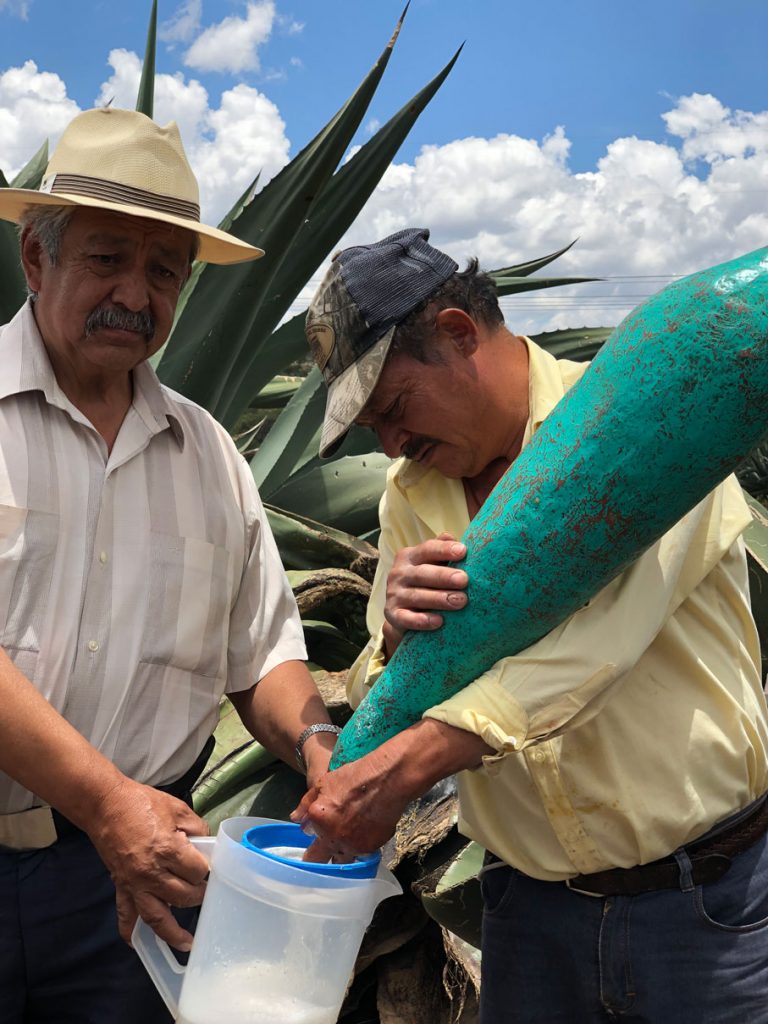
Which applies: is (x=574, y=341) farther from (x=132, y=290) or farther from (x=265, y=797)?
(x=132, y=290)

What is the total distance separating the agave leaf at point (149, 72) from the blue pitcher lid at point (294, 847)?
3557 millimetres

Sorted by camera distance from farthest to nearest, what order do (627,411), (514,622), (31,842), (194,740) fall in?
1. (194,740)
2. (31,842)
3. (514,622)
4. (627,411)

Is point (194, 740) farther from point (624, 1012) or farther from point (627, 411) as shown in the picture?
point (627, 411)

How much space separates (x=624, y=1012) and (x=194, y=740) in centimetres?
97

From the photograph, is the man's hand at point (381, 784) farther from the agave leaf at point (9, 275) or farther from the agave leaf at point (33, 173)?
the agave leaf at point (33, 173)

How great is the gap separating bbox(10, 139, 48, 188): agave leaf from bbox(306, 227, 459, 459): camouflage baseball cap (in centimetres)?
342

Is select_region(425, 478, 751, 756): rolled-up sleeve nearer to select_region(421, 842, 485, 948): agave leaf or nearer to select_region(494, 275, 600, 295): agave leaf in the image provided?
select_region(421, 842, 485, 948): agave leaf

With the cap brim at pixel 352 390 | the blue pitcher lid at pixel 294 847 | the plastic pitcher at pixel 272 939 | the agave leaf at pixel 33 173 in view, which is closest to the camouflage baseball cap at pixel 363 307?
the cap brim at pixel 352 390

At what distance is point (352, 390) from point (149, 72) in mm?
3126

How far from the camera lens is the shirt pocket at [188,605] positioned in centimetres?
222

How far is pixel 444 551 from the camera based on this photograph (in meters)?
1.65

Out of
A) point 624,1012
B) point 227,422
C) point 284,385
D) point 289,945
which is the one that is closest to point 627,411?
point 289,945

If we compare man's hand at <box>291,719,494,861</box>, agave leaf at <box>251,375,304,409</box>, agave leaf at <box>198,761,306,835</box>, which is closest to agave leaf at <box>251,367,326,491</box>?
agave leaf at <box>251,375,304,409</box>

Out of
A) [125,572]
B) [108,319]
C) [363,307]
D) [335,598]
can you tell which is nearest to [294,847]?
[125,572]
